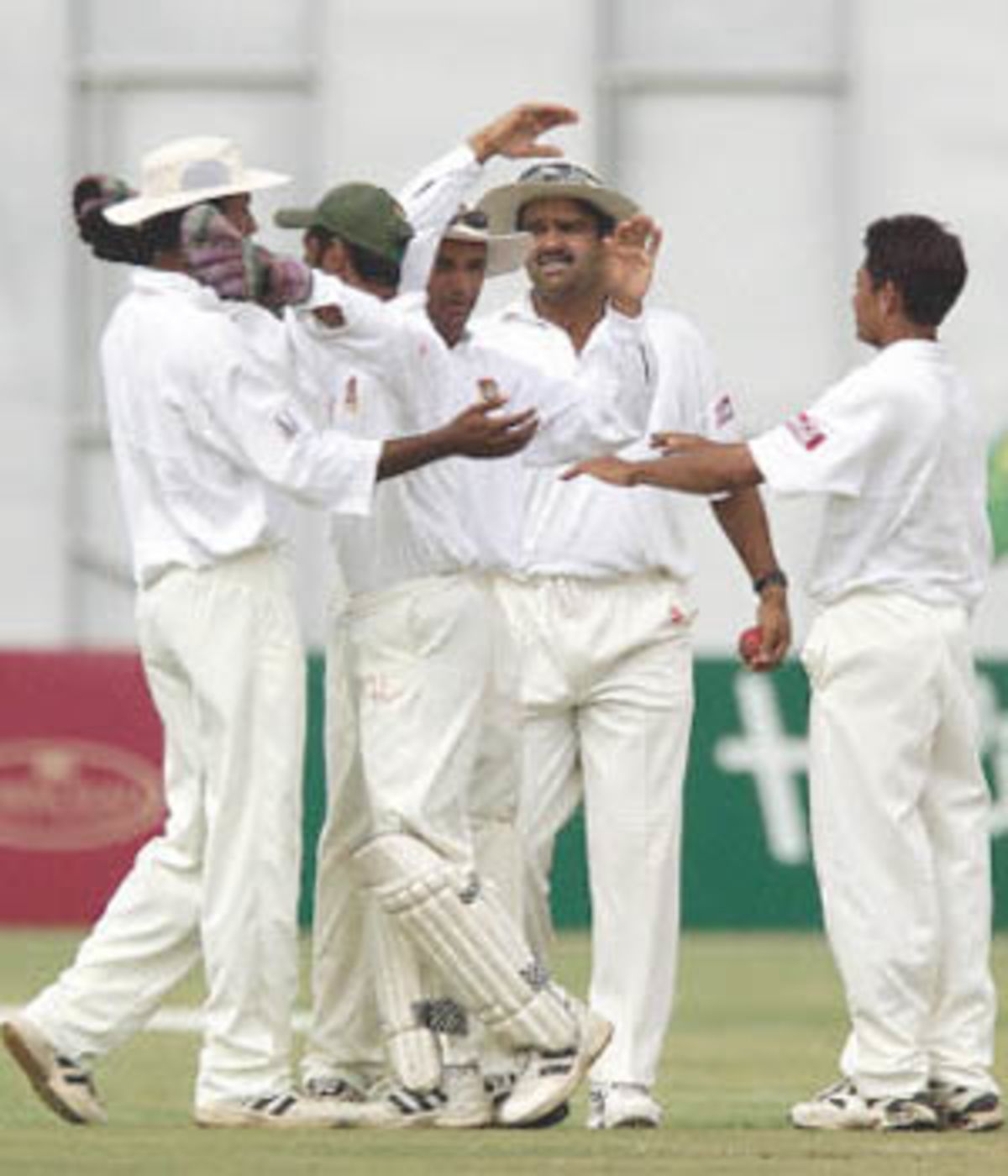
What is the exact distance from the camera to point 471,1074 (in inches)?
439

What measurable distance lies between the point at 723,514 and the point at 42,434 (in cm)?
1101

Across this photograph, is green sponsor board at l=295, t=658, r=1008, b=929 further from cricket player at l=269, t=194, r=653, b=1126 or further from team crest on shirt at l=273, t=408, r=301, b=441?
team crest on shirt at l=273, t=408, r=301, b=441

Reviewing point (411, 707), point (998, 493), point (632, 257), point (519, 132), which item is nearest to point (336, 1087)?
point (411, 707)

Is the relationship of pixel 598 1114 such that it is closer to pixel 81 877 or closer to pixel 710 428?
pixel 710 428

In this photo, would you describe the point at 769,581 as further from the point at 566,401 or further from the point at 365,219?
the point at 365,219

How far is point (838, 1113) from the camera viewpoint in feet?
36.8

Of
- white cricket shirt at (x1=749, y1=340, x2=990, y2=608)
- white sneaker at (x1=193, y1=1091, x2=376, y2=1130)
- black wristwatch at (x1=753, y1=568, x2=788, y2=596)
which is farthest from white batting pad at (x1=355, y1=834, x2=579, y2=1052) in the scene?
black wristwatch at (x1=753, y1=568, x2=788, y2=596)

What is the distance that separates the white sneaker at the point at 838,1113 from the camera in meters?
11.2

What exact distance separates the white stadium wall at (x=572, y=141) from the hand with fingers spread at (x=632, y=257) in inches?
432

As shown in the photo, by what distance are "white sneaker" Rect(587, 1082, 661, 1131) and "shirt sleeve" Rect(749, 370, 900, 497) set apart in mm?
1444

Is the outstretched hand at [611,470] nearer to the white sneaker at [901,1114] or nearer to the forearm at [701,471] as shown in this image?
the forearm at [701,471]

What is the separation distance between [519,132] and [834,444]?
1149mm

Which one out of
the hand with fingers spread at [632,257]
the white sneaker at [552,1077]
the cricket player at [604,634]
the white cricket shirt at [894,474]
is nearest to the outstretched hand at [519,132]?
the cricket player at [604,634]

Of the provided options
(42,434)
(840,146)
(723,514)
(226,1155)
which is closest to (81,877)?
(42,434)
